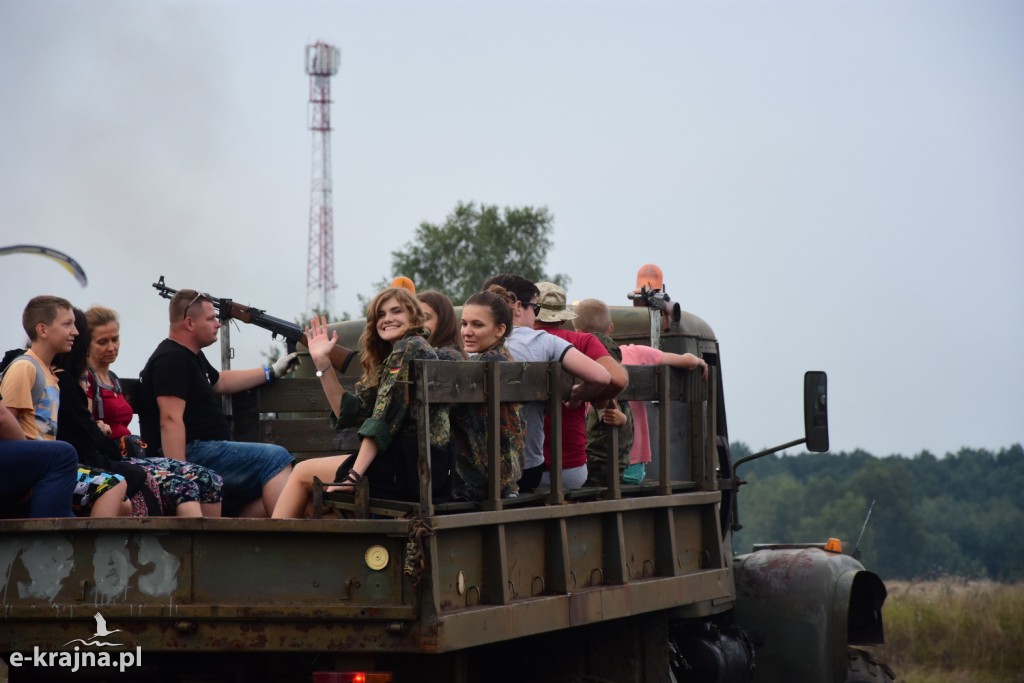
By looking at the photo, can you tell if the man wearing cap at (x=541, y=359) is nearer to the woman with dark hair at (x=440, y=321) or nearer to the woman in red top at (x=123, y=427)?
the woman with dark hair at (x=440, y=321)

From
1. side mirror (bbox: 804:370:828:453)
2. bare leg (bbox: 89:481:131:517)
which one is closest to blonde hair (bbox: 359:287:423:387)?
bare leg (bbox: 89:481:131:517)

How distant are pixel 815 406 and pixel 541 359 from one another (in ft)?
8.68

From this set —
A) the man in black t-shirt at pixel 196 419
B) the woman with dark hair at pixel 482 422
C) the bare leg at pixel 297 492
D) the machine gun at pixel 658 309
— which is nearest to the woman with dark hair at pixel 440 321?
the woman with dark hair at pixel 482 422

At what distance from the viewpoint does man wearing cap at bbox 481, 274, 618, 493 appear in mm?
6645

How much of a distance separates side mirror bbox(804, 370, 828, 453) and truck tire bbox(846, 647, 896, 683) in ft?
4.85

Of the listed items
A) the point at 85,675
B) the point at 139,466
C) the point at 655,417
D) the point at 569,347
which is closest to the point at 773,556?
the point at 655,417

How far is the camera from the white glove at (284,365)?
9078 millimetres

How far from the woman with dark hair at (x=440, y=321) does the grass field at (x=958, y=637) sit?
340 inches

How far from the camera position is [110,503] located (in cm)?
627

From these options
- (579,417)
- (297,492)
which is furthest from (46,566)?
(579,417)

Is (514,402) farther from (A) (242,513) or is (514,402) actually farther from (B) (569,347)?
(A) (242,513)

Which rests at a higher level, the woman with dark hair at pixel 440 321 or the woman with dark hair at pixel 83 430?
Answer: the woman with dark hair at pixel 440 321

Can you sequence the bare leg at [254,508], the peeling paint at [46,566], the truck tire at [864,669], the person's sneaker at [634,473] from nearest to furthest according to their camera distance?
the peeling paint at [46,566] < the bare leg at [254,508] < the person's sneaker at [634,473] < the truck tire at [864,669]

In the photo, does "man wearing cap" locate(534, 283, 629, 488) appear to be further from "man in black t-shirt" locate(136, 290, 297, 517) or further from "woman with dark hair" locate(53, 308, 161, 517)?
"woman with dark hair" locate(53, 308, 161, 517)
